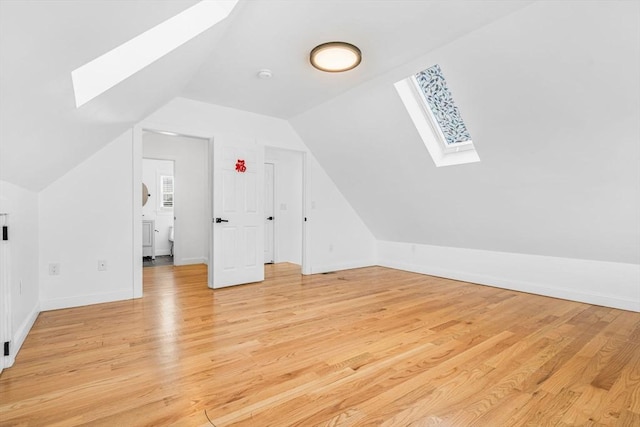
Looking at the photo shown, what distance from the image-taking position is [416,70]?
3.02 m

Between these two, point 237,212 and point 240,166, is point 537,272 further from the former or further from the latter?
point 240,166

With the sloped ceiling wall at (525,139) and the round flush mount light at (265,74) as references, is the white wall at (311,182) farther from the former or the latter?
the round flush mount light at (265,74)

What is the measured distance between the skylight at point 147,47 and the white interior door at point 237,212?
2.28m

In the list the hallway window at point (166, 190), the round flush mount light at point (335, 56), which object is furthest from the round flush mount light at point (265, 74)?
the hallway window at point (166, 190)

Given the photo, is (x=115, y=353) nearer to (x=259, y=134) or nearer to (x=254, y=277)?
(x=254, y=277)

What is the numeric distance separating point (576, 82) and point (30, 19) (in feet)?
10.3

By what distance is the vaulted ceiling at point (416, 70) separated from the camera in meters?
1.30

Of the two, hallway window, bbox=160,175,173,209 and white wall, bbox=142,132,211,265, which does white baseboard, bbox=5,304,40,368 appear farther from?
hallway window, bbox=160,175,173,209

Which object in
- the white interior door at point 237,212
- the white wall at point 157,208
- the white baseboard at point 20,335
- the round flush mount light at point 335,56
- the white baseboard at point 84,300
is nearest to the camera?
the white baseboard at point 20,335

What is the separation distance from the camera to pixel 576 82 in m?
2.37

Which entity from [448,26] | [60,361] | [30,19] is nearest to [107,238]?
[60,361]

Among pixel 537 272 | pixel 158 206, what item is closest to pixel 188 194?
pixel 158 206

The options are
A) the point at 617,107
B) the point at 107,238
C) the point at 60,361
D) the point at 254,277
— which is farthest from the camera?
the point at 254,277

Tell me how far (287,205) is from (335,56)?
4.09 meters
